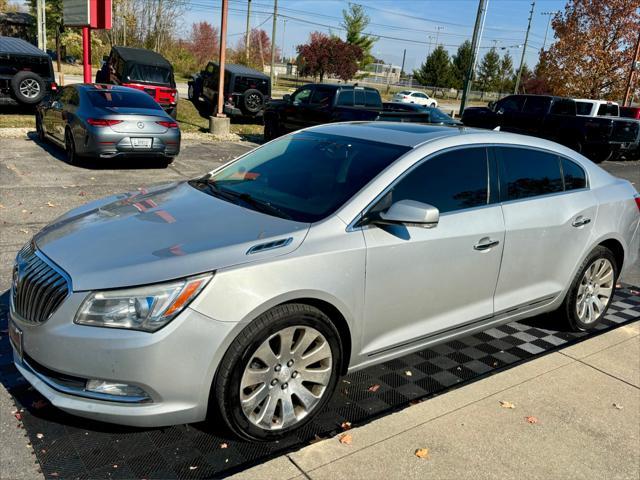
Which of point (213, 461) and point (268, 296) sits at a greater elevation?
point (268, 296)

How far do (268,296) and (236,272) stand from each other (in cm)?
19

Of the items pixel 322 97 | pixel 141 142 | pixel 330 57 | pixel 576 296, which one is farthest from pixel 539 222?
pixel 330 57

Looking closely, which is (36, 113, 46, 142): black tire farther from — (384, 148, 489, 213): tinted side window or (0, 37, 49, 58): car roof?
(384, 148, 489, 213): tinted side window

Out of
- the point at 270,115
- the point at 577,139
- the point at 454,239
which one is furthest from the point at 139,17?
the point at 454,239

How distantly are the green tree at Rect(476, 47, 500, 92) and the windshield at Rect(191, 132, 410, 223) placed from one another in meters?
68.9

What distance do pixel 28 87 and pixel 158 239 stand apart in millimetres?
14111

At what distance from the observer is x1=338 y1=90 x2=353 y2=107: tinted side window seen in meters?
13.9

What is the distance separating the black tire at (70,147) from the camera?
997 centimetres

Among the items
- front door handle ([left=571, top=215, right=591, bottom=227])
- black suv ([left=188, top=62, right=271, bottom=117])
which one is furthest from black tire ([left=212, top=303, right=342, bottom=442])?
black suv ([left=188, top=62, right=271, bottom=117])

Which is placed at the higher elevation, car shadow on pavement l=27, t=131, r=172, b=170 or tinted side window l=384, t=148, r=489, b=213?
tinted side window l=384, t=148, r=489, b=213

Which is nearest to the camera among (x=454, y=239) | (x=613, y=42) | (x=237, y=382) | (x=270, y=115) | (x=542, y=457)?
(x=237, y=382)

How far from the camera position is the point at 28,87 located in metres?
14.8

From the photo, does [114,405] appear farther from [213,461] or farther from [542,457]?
[542,457]

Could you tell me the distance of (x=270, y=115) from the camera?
15.5 meters
